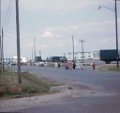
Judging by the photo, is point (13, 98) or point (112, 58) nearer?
point (13, 98)

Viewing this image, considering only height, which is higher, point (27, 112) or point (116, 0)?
point (116, 0)

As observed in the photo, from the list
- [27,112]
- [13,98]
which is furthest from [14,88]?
[27,112]

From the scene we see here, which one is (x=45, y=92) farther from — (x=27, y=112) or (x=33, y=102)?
(x=27, y=112)

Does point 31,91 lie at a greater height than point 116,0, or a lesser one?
lesser

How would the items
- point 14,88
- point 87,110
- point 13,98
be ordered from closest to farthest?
point 87,110
point 13,98
point 14,88

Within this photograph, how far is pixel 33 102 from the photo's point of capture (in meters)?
20.3

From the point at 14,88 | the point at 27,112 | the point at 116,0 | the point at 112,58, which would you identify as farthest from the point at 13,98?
the point at 112,58

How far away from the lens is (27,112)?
16.1m

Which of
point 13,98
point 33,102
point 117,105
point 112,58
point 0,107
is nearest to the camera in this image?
point 117,105

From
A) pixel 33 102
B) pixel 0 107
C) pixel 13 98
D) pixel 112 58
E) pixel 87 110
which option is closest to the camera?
pixel 87 110

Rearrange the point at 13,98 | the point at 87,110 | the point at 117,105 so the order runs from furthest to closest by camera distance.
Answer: the point at 13,98 < the point at 117,105 < the point at 87,110

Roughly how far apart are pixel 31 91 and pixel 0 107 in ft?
21.4

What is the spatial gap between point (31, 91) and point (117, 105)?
9.43 metres

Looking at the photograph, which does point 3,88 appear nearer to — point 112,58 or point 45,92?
point 45,92
